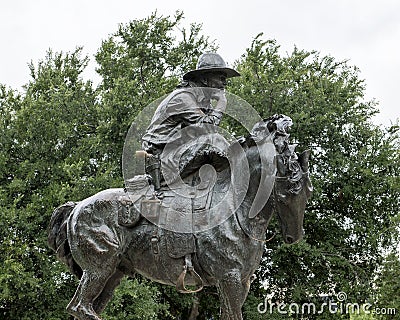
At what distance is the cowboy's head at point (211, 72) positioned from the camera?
7.33 meters

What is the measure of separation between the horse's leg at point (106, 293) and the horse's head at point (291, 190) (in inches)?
77.9

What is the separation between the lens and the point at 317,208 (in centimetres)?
2027

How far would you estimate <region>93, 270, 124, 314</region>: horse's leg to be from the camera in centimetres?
749

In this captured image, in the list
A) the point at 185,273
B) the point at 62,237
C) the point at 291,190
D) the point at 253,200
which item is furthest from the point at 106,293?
the point at 291,190

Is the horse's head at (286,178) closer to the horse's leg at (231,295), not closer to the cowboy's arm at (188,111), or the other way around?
the cowboy's arm at (188,111)

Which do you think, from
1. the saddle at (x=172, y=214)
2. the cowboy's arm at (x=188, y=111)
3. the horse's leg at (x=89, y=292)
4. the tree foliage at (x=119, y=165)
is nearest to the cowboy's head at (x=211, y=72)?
the cowboy's arm at (x=188, y=111)

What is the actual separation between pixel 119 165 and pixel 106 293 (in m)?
12.3

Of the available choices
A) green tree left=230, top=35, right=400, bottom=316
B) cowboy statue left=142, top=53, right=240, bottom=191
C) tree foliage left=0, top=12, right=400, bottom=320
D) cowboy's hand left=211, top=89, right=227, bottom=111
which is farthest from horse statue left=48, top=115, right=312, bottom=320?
green tree left=230, top=35, right=400, bottom=316

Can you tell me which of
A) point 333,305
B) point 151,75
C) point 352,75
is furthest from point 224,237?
point 352,75

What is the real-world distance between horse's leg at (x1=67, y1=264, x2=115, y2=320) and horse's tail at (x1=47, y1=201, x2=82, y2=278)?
0.44 meters

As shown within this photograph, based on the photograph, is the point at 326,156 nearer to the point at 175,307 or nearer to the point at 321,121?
the point at 321,121

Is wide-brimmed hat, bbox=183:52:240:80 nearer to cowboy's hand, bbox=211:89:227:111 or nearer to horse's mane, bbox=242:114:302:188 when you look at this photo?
cowboy's hand, bbox=211:89:227:111

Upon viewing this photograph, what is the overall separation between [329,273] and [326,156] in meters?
3.42

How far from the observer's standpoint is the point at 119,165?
1978 cm
